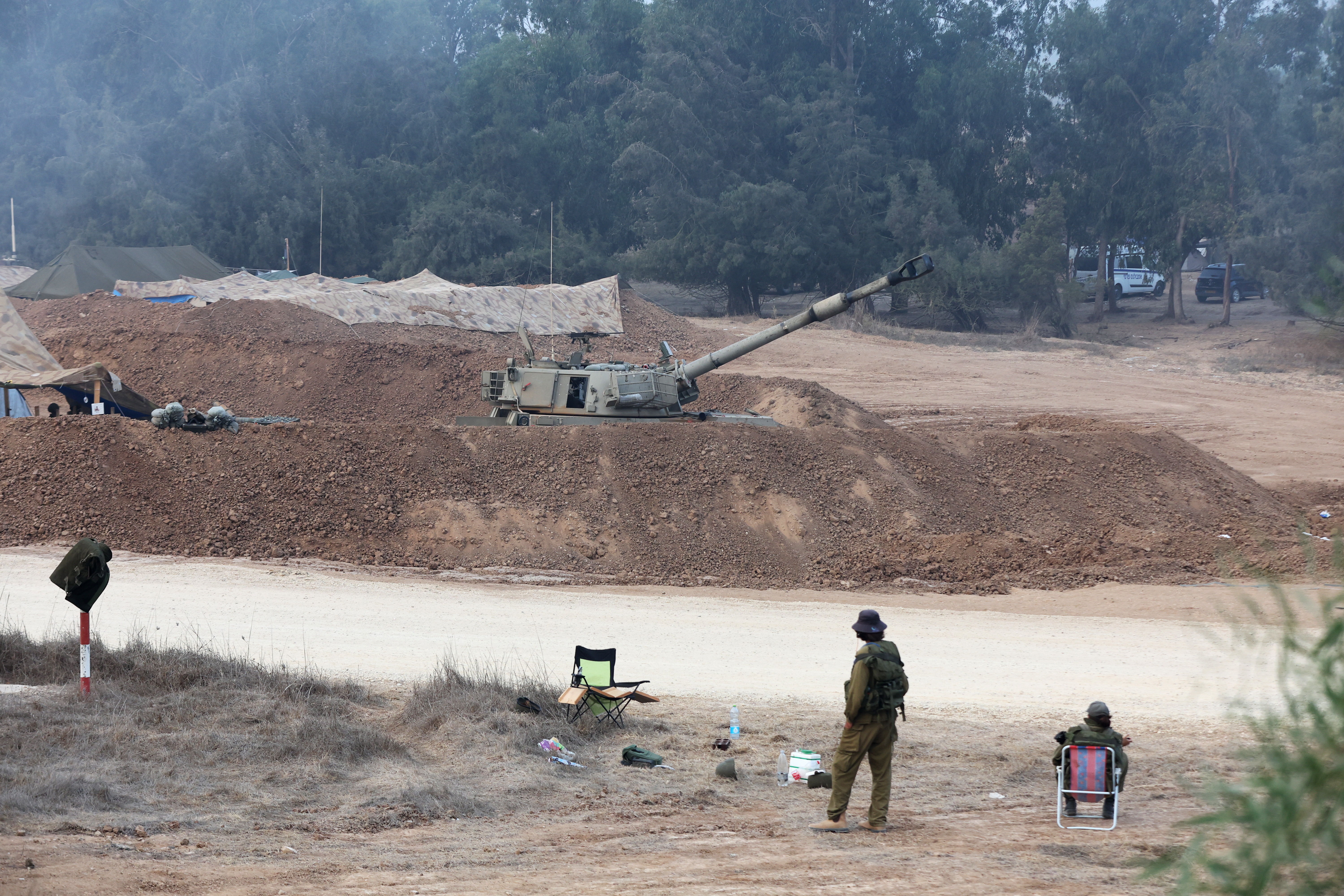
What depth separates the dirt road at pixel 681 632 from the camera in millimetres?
12492

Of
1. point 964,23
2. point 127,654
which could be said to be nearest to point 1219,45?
point 964,23

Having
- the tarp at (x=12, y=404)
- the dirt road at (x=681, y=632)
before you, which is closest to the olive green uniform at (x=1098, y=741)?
the dirt road at (x=681, y=632)

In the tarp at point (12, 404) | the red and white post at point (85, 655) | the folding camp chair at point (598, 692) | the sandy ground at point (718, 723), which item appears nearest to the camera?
the sandy ground at point (718, 723)

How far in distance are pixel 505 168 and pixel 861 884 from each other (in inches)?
2327

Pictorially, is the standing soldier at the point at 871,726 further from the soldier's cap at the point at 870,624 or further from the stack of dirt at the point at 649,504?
the stack of dirt at the point at 649,504

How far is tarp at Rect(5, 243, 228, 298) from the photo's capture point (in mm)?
44125

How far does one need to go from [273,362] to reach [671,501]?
15.9 metres

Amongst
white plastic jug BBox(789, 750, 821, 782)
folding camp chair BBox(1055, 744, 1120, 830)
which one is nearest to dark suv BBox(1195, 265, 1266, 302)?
white plastic jug BBox(789, 750, 821, 782)

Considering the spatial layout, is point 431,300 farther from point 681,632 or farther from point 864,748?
point 864,748

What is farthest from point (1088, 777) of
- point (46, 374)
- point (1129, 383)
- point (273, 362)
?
point (1129, 383)

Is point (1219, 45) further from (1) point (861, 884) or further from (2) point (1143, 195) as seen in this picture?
(1) point (861, 884)

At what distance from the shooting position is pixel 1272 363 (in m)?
39.0

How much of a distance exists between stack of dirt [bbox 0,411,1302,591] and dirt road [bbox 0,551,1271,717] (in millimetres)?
979

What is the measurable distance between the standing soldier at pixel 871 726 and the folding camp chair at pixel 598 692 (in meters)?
2.54
